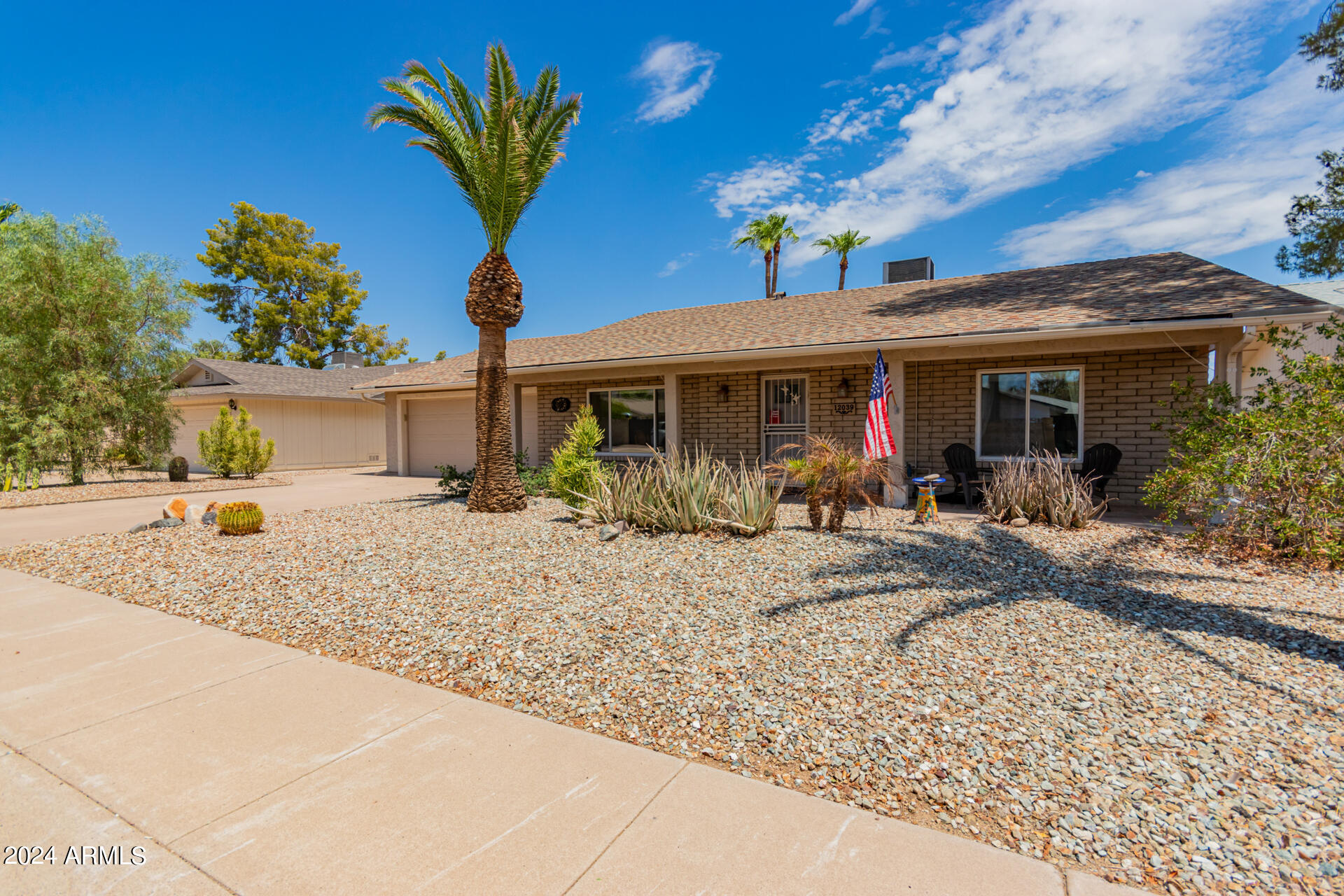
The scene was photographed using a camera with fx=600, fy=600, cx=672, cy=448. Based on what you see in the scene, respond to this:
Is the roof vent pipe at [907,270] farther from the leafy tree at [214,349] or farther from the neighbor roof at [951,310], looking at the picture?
the leafy tree at [214,349]

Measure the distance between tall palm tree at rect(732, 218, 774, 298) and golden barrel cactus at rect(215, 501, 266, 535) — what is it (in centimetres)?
2123

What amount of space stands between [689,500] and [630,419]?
7.35 m

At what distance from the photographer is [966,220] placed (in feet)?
57.8

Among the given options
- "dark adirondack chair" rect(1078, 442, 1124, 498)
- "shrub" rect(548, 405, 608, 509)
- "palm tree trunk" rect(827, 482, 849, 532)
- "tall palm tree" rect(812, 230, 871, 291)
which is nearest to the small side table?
"palm tree trunk" rect(827, 482, 849, 532)

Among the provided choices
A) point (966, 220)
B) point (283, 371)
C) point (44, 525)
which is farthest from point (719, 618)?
point (283, 371)

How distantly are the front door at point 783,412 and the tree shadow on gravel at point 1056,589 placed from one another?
19.3 ft

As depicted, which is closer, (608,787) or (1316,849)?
(1316,849)

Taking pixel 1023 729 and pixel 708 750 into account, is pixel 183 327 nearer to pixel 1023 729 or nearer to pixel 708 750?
pixel 708 750

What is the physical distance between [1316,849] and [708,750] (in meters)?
2.21

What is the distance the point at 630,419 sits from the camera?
1416 cm

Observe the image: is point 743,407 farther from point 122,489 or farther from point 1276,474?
point 122,489

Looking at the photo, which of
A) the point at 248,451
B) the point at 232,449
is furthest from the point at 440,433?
the point at 232,449

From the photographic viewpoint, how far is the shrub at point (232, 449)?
55.5ft

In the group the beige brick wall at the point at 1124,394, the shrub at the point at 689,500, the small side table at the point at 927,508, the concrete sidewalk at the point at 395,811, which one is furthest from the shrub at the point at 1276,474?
the concrete sidewalk at the point at 395,811
